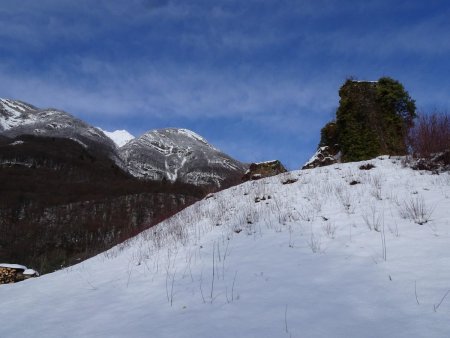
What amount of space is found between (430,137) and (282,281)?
26.0 ft

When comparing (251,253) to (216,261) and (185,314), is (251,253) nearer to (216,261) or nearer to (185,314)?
(216,261)

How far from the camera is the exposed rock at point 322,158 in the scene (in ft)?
59.5

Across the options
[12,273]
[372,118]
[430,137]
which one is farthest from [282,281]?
[372,118]

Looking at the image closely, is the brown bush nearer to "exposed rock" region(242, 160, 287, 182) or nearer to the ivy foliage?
the ivy foliage

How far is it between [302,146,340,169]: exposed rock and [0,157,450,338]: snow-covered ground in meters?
9.51

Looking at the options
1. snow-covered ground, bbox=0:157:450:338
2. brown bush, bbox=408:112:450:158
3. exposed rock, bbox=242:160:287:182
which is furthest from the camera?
exposed rock, bbox=242:160:287:182

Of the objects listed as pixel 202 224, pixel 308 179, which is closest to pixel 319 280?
pixel 202 224

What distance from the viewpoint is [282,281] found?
452 cm

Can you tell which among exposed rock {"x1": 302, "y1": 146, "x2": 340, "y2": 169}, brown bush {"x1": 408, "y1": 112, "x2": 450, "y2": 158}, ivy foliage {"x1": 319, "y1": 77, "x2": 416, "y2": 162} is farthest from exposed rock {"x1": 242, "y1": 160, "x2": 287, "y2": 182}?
brown bush {"x1": 408, "y1": 112, "x2": 450, "y2": 158}

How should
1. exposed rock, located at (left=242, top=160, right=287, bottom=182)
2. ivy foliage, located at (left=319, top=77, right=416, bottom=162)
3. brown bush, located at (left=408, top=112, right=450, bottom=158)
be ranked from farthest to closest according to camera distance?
exposed rock, located at (left=242, top=160, right=287, bottom=182) → ivy foliage, located at (left=319, top=77, right=416, bottom=162) → brown bush, located at (left=408, top=112, right=450, bottom=158)

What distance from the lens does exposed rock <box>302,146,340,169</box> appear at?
18141mm

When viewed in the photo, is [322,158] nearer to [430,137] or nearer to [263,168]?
[263,168]

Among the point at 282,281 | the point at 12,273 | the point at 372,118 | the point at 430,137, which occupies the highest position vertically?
the point at 372,118

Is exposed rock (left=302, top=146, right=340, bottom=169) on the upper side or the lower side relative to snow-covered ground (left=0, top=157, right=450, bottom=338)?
upper
